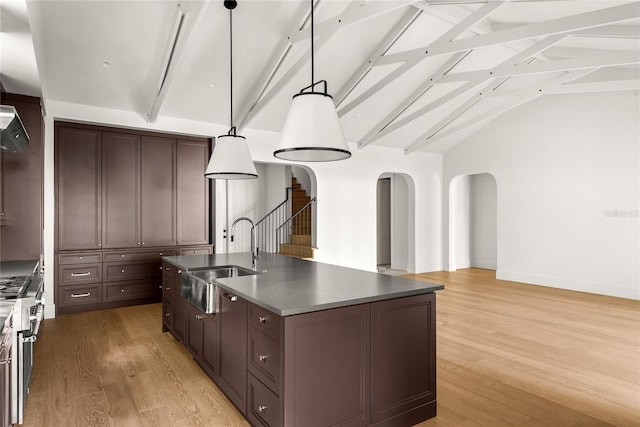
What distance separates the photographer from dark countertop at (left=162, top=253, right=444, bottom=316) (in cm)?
207

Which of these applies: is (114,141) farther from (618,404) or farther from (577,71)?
(577,71)

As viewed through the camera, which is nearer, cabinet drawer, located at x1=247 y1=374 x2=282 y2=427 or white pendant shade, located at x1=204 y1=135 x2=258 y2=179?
cabinet drawer, located at x1=247 y1=374 x2=282 y2=427

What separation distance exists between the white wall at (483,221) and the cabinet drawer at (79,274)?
8.12 meters

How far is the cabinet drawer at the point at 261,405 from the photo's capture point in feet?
6.66

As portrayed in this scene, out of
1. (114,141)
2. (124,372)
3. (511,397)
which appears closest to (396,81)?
(114,141)

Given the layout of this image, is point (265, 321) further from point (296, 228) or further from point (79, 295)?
point (296, 228)

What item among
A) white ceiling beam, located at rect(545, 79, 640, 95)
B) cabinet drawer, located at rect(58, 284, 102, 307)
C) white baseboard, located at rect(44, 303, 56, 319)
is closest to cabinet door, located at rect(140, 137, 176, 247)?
cabinet drawer, located at rect(58, 284, 102, 307)

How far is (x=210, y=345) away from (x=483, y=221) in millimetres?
8180

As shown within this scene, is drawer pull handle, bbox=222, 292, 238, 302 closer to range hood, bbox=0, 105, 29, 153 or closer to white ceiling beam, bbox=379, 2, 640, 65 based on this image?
range hood, bbox=0, 105, 29, 153

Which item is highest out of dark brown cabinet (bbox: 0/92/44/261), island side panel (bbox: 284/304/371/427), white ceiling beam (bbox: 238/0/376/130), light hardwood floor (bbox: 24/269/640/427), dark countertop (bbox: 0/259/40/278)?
white ceiling beam (bbox: 238/0/376/130)

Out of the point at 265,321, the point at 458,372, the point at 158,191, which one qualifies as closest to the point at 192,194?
the point at 158,191

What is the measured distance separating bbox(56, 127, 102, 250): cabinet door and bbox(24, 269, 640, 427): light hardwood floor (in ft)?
3.45

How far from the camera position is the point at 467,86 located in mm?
5965

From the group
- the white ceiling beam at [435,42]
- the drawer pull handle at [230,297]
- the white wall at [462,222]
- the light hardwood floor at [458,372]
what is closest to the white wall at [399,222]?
the white wall at [462,222]
